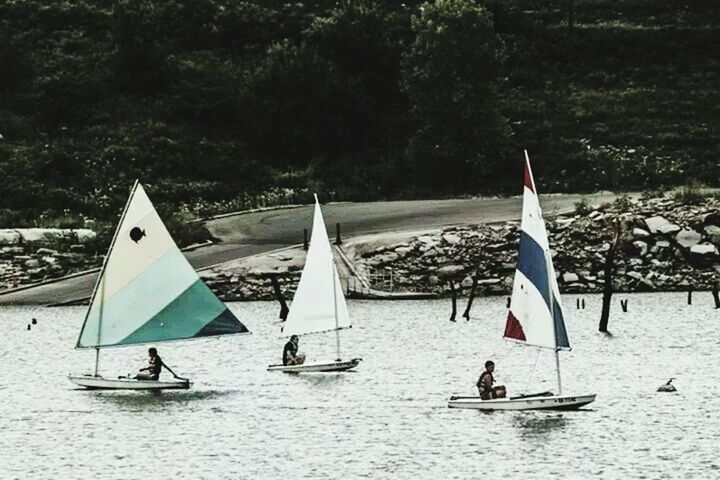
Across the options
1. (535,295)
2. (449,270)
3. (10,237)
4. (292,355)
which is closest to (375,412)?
(535,295)

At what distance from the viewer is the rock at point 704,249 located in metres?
131

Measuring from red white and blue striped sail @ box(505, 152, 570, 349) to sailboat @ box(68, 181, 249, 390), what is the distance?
1465 cm

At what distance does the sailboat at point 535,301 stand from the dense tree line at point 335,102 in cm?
7114

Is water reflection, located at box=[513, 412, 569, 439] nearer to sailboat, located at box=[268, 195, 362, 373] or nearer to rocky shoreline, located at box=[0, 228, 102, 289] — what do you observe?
sailboat, located at box=[268, 195, 362, 373]

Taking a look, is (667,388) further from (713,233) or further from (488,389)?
(713,233)

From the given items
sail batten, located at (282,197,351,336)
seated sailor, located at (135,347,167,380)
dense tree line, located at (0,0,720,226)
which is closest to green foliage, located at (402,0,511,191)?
dense tree line, located at (0,0,720,226)

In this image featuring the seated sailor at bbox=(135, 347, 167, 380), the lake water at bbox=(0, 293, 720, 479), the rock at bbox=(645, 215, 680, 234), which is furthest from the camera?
the rock at bbox=(645, 215, 680, 234)

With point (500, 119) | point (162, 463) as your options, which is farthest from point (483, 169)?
point (162, 463)

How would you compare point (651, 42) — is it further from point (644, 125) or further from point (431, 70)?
point (431, 70)

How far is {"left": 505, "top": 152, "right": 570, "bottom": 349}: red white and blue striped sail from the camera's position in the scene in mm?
72312

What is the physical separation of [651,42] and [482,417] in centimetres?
11008

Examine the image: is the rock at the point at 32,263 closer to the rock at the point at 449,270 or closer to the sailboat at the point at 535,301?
the rock at the point at 449,270

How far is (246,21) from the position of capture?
18388cm

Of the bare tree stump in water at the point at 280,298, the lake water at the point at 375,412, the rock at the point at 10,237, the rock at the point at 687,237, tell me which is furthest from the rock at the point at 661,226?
the rock at the point at 10,237
